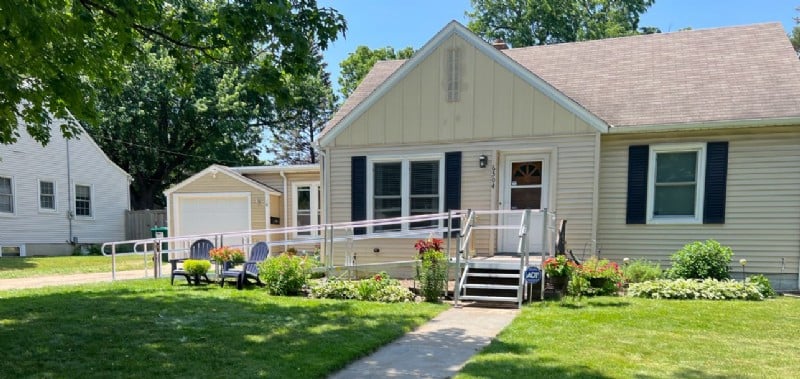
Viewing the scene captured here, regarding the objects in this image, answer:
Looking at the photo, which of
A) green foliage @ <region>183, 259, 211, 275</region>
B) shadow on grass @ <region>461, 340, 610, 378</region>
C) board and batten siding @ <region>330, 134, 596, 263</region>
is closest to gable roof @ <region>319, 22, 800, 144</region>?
board and batten siding @ <region>330, 134, 596, 263</region>

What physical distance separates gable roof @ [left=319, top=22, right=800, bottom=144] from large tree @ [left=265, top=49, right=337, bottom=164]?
16.0 m

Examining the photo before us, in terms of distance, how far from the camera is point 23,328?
5.41 meters

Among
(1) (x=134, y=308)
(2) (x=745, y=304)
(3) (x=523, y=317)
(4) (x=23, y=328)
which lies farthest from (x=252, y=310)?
(2) (x=745, y=304)

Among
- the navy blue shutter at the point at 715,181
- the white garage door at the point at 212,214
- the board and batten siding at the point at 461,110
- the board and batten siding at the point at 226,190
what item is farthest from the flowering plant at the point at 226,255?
the navy blue shutter at the point at 715,181

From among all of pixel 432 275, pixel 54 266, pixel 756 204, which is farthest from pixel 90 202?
pixel 756 204

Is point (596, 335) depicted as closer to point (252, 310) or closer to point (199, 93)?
point (252, 310)

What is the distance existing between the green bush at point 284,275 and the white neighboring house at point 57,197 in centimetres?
1362

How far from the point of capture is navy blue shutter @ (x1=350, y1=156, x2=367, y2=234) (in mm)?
9977

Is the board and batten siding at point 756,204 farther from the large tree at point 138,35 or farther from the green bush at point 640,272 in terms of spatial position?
the large tree at point 138,35

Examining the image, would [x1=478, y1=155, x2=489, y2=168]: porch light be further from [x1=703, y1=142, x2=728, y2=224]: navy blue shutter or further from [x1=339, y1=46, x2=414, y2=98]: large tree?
[x1=339, y1=46, x2=414, y2=98]: large tree

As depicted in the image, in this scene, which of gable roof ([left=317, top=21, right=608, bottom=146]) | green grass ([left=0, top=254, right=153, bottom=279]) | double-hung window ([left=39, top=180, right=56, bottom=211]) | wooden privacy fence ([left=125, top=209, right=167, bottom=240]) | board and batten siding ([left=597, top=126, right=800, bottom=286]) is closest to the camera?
board and batten siding ([left=597, top=126, right=800, bottom=286])

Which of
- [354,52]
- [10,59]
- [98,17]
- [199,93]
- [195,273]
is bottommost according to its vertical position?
[195,273]

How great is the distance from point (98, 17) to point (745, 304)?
378 inches

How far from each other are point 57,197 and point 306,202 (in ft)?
37.6
